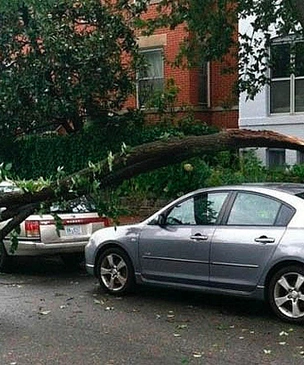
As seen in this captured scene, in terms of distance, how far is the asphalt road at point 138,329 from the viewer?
6270 millimetres

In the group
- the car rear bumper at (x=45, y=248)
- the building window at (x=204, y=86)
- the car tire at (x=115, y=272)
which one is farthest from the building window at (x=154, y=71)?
the car tire at (x=115, y=272)

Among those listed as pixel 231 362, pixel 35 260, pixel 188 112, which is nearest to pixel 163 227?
pixel 231 362

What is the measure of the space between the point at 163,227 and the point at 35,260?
4354 millimetres

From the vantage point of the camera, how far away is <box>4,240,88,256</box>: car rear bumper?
10391mm

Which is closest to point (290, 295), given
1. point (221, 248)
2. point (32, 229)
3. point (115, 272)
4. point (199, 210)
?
point (221, 248)

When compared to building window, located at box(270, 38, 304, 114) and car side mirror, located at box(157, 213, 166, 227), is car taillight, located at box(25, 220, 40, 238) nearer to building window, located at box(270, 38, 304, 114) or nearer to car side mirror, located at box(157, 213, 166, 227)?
car side mirror, located at box(157, 213, 166, 227)

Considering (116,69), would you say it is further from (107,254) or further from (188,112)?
(107,254)

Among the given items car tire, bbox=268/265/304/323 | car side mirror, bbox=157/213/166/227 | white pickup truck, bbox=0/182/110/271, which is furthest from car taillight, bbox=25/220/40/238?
car tire, bbox=268/265/304/323

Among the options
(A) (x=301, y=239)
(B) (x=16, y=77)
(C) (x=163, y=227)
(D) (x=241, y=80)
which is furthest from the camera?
(B) (x=16, y=77)

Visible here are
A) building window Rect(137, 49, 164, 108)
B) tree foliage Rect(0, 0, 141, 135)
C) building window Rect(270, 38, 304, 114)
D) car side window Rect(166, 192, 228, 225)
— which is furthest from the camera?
building window Rect(137, 49, 164, 108)

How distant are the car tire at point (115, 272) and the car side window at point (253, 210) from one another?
1647 millimetres

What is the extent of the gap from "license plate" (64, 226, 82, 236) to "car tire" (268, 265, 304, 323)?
4018 millimetres

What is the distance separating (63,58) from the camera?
51.6ft

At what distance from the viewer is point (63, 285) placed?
10.0m
